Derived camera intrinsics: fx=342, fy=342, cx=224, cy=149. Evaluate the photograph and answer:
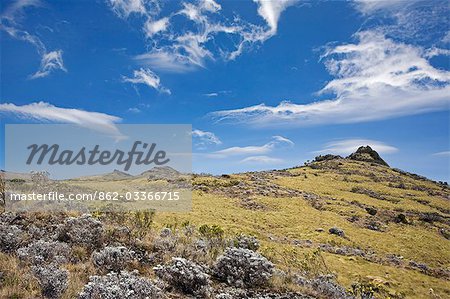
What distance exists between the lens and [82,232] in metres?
9.53

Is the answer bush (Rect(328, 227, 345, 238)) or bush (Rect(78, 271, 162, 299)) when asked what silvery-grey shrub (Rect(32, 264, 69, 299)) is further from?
bush (Rect(328, 227, 345, 238))

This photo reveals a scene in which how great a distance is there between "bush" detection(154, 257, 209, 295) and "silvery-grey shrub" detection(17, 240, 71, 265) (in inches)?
90.3

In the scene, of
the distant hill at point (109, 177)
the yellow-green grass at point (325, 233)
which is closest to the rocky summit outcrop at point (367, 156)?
the yellow-green grass at point (325, 233)

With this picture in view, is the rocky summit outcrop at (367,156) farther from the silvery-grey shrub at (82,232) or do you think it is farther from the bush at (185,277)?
the bush at (185,277)

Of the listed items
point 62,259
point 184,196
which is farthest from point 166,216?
point 62,259

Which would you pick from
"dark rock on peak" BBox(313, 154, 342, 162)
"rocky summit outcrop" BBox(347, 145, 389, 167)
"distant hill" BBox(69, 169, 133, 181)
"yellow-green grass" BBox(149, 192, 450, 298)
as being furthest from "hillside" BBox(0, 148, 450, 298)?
"dark rock on peak" BBox(313, 154, 342, 162)

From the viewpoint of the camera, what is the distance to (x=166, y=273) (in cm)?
775

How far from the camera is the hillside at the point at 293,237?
8.32 metres

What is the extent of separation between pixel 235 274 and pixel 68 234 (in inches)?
187

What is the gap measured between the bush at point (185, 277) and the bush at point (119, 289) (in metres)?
0.98

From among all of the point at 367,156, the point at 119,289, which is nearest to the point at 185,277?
the point at 119,289

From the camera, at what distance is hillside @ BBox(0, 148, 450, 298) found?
8.32m

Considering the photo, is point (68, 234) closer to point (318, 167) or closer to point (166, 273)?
point (166, 273)

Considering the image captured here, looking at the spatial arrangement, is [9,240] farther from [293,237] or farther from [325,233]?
[325,233]
